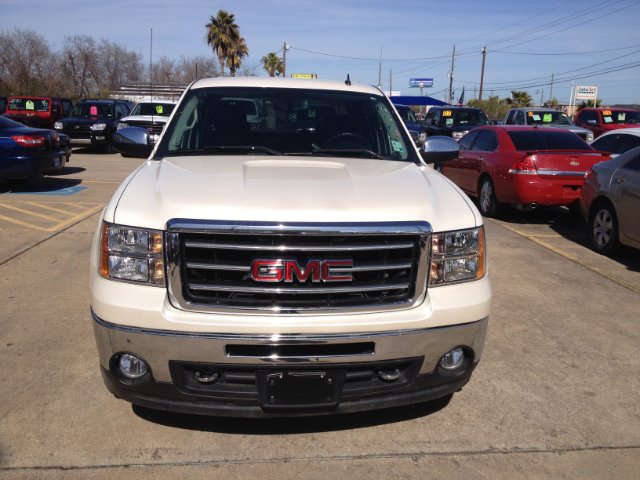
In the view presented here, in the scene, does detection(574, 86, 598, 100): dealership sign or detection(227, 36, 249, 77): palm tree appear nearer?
detection(227, 36, 249, 77): palm tree

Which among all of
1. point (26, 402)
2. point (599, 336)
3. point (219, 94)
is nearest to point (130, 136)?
point (219, 94)

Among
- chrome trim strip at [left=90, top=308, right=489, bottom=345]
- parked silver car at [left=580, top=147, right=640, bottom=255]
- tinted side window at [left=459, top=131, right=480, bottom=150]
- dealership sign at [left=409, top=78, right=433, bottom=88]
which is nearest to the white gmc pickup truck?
chrome trim strip at [left=90, top=308, right=489, bottom=345]

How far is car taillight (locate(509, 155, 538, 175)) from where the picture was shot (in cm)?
907

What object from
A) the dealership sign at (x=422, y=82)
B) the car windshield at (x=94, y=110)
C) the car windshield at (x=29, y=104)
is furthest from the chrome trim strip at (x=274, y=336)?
the dealership sign at (x=422, y=82)

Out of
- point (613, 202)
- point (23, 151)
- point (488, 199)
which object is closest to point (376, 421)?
point (613, 202)

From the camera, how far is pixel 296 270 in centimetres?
276

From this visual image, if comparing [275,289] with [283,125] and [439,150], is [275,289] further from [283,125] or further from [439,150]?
[439,150]

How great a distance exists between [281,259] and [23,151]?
9.85 metres

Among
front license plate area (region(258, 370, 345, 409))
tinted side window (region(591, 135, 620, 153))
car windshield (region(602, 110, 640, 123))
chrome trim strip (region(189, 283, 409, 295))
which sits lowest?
front license plate area (region(258, 370, 345, 409))

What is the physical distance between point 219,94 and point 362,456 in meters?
2.80

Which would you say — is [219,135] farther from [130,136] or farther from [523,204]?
[523,204]

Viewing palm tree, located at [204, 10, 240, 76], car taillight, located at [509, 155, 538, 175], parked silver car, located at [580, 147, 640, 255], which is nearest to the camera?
parked silver car, located at [580, 147, 640, 255]

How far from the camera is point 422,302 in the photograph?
292 centimetres

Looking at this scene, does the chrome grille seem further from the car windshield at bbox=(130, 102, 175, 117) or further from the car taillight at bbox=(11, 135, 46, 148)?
the car windshield at bbox=(130, 102, 175, 117)
